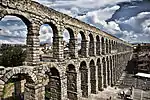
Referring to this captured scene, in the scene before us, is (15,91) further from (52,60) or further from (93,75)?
(52,60)

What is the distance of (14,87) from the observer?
918 inches

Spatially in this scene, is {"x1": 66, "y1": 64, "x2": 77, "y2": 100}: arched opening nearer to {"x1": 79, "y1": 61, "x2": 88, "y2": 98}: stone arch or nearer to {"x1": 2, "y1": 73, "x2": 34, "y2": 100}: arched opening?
{"x1": 79, "y1": 61, "x2": 88, "y2": 98}: stone arch

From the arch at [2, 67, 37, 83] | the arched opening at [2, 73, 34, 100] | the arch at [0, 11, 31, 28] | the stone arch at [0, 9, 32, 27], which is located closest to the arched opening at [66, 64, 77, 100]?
the arch at [2, 67, 37, 83]

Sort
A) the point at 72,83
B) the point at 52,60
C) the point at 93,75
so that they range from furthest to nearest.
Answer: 1. the point at 93,75
2. the point at 72,83
3. the point at 52,60

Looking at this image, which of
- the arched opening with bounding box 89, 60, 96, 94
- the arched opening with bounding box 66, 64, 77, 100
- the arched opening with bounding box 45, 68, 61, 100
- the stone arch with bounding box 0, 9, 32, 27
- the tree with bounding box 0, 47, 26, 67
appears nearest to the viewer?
the stone arch with bounding box 0, 9, 32, 27

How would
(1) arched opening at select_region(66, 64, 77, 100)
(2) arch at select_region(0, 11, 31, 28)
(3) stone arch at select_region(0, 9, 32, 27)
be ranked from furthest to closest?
(1) arched opening at select_region(66, 64, 77, 100)
(2) arch at select_region(0, 11, 31, 28)
(3) stone arch at select_region(0, 9, 32, 27)

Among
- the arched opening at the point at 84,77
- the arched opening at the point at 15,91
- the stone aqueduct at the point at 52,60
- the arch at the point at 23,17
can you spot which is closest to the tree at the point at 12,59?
the arched opening at the point at 15,91

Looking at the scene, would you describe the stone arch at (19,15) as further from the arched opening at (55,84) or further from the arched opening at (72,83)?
the arched opening at (72,83)

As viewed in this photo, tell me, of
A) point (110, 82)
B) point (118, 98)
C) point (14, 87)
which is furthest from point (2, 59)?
point (118, 98)

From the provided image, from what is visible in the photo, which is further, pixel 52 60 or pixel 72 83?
pixel 72 83

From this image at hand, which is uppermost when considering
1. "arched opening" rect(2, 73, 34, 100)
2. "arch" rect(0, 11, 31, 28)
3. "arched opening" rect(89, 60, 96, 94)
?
"arch" rect(0, 11, 31, 28)

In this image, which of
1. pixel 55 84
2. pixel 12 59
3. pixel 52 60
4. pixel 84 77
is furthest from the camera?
pixel 12 59

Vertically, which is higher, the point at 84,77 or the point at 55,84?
the point at 55,84

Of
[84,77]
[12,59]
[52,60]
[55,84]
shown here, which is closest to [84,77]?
[84,77]
